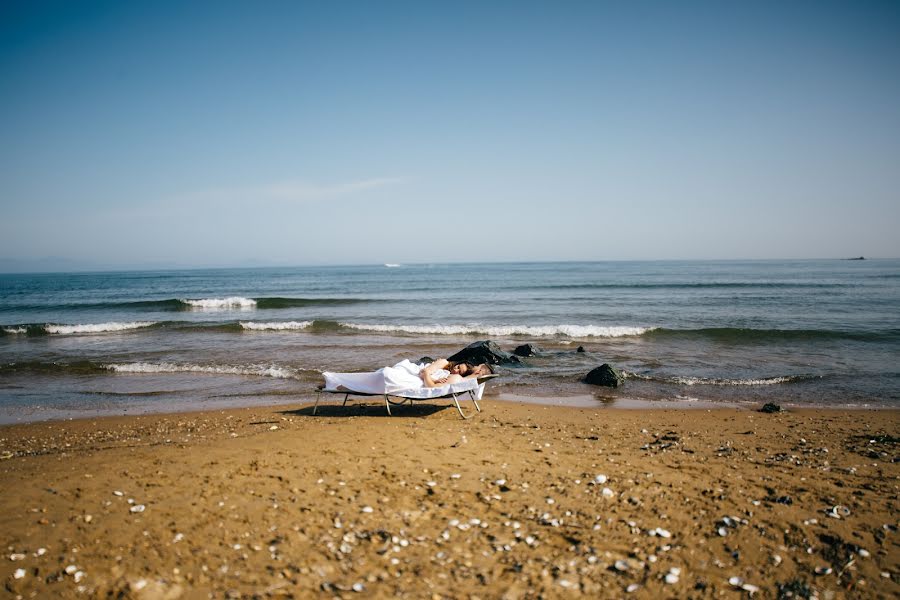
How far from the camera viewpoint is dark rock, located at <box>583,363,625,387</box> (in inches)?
491

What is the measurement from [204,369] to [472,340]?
35.0 feet

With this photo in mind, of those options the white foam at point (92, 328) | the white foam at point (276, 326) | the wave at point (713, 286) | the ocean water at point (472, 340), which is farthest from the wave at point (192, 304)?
the wave at point (713, 286)

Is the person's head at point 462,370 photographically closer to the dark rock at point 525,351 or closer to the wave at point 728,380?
the wave at point 728,380

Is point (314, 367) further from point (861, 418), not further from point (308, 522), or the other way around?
point (861, 418)

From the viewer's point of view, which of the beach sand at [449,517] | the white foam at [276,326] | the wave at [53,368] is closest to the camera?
the beach sand at [449,517]

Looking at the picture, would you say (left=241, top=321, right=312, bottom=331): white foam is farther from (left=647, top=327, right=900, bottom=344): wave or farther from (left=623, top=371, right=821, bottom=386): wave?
(left=623, top=371, right=821, bottom=386): wave

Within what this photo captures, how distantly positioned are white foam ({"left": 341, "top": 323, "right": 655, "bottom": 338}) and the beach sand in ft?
45.2

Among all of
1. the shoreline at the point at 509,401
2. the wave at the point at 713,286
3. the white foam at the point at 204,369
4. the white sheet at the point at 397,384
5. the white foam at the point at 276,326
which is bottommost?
the shoreline at the point at 509,401

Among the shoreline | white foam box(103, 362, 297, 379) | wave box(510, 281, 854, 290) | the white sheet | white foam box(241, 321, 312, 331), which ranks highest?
wave box(510, 281, 854, 290)

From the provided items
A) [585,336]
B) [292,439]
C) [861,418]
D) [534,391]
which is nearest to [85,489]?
[292,439]

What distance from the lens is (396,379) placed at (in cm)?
938

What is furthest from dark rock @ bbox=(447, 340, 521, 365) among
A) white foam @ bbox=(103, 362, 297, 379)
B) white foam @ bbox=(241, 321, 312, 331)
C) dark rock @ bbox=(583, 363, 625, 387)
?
white foam @ bbox=(241, 321, 312, 331)

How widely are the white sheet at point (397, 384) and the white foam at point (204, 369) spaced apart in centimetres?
515

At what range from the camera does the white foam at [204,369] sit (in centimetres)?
1438
